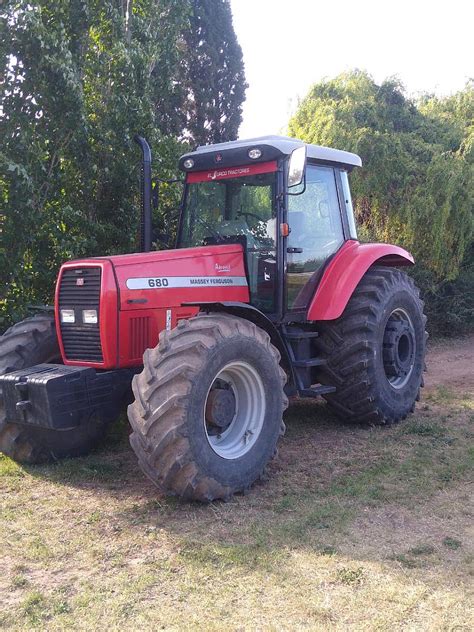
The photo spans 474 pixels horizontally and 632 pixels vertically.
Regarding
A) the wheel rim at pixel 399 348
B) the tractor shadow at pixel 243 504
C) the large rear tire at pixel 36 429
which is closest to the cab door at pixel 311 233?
the wheel rim at pixel 399 348

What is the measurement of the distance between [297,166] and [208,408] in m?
1.91

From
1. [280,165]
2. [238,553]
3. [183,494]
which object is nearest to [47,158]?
[280,165]

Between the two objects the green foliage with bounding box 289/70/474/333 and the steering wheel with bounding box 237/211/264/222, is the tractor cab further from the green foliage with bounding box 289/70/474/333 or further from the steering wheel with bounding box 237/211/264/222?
the green foliage with bounding box 289/70/474/333

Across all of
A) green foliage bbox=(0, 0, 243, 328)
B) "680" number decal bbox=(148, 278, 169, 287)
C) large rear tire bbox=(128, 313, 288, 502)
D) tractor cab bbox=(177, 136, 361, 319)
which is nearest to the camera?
large rear tire bbox=(128, 313, 288, 502)

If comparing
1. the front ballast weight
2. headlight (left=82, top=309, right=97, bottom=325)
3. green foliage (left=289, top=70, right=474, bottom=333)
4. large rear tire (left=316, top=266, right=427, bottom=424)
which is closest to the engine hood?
headlight (left=82, top=309, right=97, bottom=325)

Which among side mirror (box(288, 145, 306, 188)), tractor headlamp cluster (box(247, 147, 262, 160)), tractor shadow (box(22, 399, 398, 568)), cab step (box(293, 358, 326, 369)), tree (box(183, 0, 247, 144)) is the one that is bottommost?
tractor shadow (box(22, 399, 398, 568))

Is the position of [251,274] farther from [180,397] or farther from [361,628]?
[361,628]

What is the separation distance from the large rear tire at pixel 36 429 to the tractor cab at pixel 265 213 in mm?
1519

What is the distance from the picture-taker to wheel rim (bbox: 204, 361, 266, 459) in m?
4.58

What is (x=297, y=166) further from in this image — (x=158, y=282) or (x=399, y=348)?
(x=399, y=348)

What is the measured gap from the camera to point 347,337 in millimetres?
6016

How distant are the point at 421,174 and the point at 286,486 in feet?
29.2

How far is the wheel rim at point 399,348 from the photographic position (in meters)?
6.37

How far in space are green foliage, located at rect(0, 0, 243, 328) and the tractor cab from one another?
1.44 m
